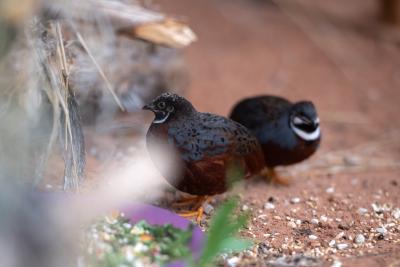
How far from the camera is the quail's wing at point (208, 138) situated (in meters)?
4.21

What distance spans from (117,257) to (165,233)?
0.43 metres

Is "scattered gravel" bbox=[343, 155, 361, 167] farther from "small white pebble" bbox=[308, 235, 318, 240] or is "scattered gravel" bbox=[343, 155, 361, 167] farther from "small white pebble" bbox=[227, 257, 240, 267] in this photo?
"small white pebble" bbox=[227, 257, 240, 267]

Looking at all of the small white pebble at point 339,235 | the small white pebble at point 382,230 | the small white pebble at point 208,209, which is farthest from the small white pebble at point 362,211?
the small white pebble at point 208,209

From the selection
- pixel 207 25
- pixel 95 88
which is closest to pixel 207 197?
pixel 95 88

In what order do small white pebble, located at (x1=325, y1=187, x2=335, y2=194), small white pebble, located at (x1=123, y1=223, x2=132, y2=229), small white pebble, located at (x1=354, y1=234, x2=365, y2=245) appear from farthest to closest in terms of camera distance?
1. small white pebble, located at (x1=325, y1=187, x2=335, y2=194)
2. small white pebble, located at (x1=354, y1=234, x2=365, y2=245)
3. small white pebble, located at (x1=123, y1=223, x2=132, y2=229)

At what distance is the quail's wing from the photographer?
4.21 meters

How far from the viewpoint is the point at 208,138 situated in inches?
168

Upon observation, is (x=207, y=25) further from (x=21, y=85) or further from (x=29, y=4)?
(x=29, y=4)

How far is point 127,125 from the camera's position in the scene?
18.6ft

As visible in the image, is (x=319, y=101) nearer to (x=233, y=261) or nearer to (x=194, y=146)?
(x=194, y=146)

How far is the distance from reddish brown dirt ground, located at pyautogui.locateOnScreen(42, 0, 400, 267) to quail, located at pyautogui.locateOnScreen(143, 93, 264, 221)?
0.40 metres

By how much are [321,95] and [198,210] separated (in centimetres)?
314

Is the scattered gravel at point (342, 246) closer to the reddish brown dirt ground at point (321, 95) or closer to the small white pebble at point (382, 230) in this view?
the reddish brown dirt ground at point (321, 95)

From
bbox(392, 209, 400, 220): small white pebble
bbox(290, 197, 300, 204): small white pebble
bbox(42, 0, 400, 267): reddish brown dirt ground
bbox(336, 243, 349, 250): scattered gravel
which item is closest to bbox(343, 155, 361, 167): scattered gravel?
bbox(42, 0, 400, 267): reddish brown dirt ground
